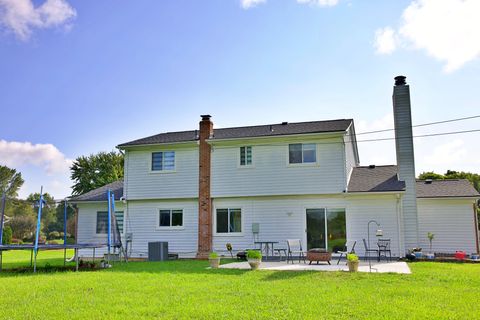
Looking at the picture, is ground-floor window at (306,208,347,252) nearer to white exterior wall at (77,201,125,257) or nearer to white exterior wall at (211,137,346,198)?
white exterior wall at (211,137,346,198)

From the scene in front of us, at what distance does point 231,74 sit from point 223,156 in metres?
4.42

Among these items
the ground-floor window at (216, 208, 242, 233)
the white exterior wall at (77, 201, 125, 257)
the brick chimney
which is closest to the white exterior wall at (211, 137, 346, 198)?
the brick chimney

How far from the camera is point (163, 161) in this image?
21312 millimetres

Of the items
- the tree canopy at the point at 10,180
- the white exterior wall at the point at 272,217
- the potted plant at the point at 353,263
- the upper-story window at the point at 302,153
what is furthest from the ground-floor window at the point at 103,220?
the tree canopy at the point at 10,180

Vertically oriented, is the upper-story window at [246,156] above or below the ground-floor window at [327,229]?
above

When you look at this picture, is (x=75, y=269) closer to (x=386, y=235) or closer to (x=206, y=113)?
(x=206, y=113)

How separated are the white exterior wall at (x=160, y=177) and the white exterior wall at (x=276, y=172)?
3.71 feet

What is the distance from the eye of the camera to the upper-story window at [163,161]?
834 inches

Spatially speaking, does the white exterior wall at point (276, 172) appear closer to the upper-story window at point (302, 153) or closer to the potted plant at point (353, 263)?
the upper-story window at point (302, 153)

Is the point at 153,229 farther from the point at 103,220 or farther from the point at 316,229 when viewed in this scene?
the point at 316,229

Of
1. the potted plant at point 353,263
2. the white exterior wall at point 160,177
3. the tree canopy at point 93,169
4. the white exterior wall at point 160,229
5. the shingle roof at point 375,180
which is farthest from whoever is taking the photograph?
the tree canopy at point 93,169

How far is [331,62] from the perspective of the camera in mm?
16500

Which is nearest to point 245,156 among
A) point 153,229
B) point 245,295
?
point 153,229

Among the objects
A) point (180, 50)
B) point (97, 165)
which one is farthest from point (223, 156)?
point (97, 165)
